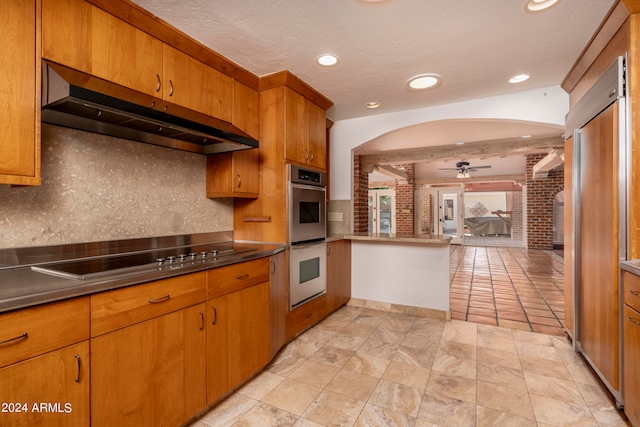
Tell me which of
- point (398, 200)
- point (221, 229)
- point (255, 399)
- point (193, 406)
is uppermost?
point (398, 200)

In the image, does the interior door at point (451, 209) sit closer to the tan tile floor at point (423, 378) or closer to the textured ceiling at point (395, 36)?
the tan tile floor at point (423, 378)

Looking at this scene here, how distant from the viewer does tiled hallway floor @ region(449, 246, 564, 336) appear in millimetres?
3098

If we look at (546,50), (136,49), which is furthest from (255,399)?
(546,50)

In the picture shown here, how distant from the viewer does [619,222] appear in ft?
5.28

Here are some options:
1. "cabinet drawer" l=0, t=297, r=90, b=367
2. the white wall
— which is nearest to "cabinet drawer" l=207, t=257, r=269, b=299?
"cabinet drawer" l=0, t=297, r=90, b=367

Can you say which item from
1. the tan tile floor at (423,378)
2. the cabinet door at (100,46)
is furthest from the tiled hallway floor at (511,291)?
the cabinet door at (100,46)

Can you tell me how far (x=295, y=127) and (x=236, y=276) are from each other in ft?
4.84

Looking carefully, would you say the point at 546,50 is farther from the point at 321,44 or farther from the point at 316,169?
the point at 316,169

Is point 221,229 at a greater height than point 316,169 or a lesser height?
lesser

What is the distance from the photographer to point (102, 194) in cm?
183

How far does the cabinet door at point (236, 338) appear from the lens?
164cm

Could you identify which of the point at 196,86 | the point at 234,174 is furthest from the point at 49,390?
the point at 196,86

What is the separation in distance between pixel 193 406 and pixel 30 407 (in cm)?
72

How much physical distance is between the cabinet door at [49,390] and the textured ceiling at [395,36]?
1.79 metres
